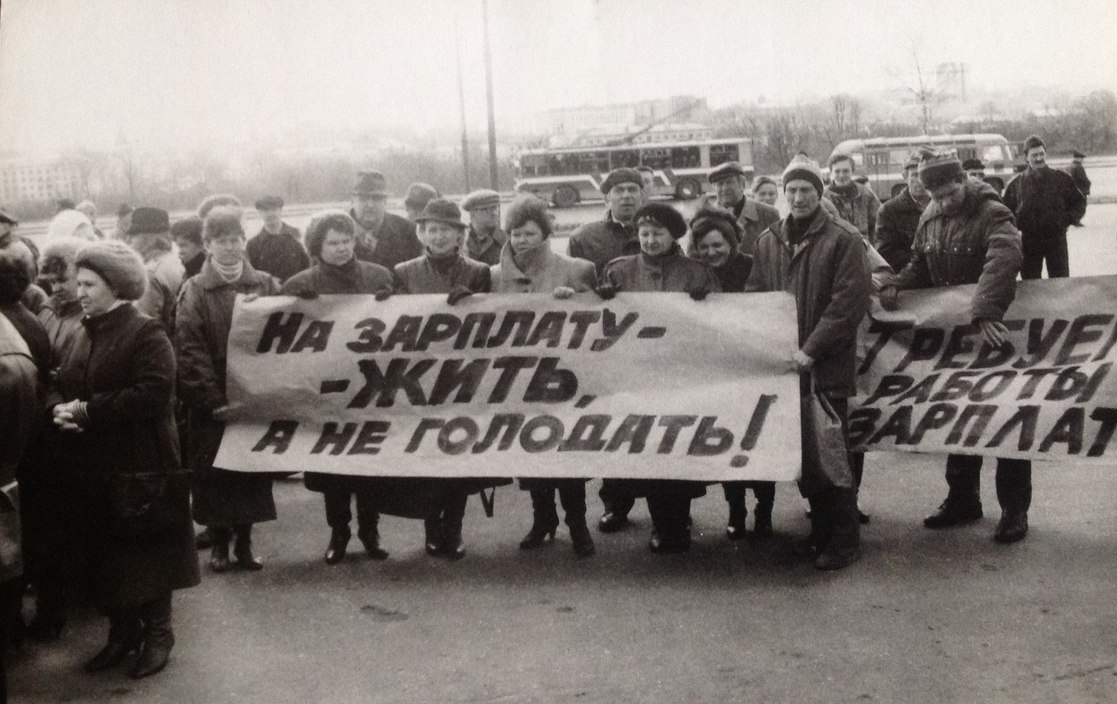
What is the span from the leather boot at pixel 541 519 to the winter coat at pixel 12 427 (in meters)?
2.49

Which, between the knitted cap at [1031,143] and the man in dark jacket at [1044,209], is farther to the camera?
the man in dark jacket at [1044,209]

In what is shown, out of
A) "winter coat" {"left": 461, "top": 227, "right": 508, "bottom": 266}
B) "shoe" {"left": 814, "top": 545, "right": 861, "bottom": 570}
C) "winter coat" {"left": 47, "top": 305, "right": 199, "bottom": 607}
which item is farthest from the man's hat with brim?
"shoe" {"left": 814, "top": 545, "right": 861, "bottom": 570}

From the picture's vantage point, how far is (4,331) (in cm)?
365

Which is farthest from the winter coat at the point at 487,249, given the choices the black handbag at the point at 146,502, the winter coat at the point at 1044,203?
the winter coat at the point at 1044,203

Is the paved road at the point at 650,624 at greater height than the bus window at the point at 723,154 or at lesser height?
lesser

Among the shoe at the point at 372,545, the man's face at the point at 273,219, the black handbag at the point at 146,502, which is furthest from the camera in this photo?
the man's face at the point at 273,219

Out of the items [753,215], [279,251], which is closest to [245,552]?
[279,251]

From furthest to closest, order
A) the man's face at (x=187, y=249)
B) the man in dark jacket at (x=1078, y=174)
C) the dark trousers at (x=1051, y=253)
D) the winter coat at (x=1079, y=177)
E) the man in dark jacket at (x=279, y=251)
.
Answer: the dark trousers at (x=1051, y=253) → the winter coat at (x=1079, y=177) → the man in dark jacket at (x=1078, y=174) → the man in dark jacket at (x=279, y=251) → the man's face at (x=187, y=249)

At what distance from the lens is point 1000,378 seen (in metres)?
5.29

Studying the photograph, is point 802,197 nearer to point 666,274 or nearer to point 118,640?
point 666,274

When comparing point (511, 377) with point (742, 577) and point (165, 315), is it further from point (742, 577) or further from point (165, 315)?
point (165, 315)

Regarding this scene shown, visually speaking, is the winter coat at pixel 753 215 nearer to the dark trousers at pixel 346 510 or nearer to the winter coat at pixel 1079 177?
the winter coat at pixel 1079 177

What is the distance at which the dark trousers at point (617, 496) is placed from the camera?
5409 mm

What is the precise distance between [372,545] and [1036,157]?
601 cm
